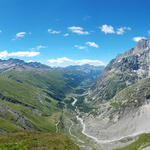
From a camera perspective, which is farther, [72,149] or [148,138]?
[148,138]

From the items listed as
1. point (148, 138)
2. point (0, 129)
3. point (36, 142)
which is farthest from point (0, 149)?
point (148, 138)

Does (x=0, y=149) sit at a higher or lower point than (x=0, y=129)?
higher

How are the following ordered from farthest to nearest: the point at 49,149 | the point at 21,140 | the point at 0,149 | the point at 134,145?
the point at 134,145 → the point at 21,140 → the point at 49,149 → the point at 0,149

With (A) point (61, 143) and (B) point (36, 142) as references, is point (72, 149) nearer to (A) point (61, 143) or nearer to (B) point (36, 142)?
(A) point (61, 143)

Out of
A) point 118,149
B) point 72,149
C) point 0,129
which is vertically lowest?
point 118,149

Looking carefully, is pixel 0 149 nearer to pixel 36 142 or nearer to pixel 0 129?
pixel 36 142

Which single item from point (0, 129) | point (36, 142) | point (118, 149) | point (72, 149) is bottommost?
point (118, 149)

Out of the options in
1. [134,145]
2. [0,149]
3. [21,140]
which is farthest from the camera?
[134,145]

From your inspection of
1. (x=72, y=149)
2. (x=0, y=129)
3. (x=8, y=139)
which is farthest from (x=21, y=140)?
(x=0, y=129)

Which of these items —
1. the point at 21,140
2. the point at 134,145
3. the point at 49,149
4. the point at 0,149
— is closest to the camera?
the point at 0,149
